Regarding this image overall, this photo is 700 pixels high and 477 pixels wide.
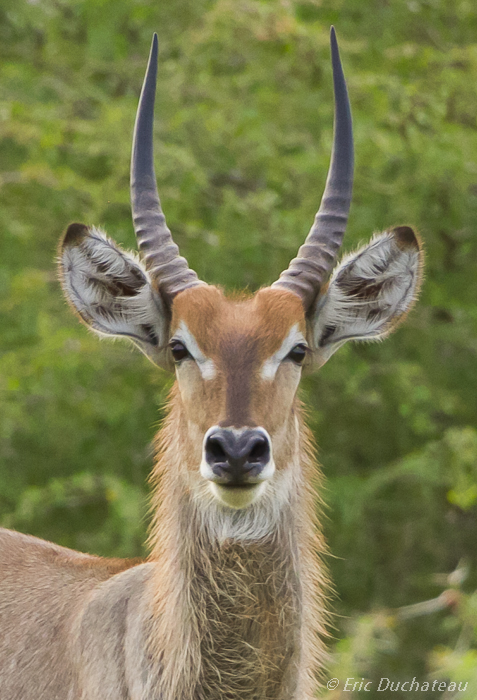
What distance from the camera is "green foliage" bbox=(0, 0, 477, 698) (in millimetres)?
10734

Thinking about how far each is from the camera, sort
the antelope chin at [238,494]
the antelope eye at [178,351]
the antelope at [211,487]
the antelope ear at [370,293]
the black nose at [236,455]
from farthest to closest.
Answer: the antelope ear at [370,293] < the antelope eye at [178,351] < the antelope at [211,487] < the antelope chin at [238,494] < the black nose at [236,455]

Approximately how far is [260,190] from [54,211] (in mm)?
2716

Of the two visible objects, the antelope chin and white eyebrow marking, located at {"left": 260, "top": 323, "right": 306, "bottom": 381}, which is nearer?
the antelope chin

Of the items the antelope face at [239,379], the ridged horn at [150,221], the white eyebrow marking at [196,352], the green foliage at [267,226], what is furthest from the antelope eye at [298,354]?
the green foliage at [267,226]

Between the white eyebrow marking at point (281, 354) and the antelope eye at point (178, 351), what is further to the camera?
the antelope eye at point (178, 351)

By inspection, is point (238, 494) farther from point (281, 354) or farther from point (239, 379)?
point (281, 354)

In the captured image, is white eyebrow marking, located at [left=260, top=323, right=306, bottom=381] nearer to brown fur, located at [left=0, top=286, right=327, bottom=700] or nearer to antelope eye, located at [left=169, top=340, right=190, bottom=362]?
brown fur, located at [left=0, top=286, right=327, bottom=700]

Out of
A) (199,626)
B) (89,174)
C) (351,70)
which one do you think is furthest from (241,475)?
(89,174)

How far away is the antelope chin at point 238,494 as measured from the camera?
4375 mm

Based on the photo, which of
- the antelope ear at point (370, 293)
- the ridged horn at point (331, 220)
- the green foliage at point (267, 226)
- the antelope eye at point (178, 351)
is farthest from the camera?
the green foliage at point (267, 226)

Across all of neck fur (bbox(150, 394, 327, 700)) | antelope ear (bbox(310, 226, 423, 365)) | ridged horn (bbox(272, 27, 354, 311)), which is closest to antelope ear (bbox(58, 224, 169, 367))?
neck fur (bbox(150, 394, 327, 700))

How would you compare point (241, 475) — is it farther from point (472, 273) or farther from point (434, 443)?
point (472, 273)

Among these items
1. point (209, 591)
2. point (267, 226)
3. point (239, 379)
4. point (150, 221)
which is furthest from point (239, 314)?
point (267, 226)

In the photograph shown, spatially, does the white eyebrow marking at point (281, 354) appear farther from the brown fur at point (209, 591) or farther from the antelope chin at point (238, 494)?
the antelope chin at point (238, 494)
